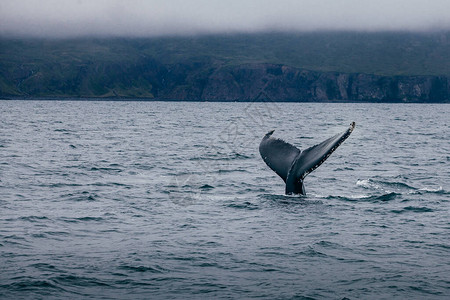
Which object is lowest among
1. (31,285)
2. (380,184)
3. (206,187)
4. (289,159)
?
(206,187)

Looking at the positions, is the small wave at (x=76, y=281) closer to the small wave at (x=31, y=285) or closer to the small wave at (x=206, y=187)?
the small wave at (x=31, y=285)

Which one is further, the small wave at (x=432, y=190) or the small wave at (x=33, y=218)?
the small wave at (x=432, y=190)

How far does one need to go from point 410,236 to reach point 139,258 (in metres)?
5.47

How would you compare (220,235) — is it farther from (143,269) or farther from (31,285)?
(31,285)

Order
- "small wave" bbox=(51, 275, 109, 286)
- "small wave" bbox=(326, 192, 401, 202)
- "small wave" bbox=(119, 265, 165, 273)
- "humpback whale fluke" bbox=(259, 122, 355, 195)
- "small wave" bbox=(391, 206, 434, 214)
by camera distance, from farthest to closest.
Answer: "small wave" bbox=(326, 192, 401, 202) → "small wave" bbox=(391, 206, 434, 214) → "humpback whale fluke" bbox=(259, 122, 355, 195) → "small wave" bbox=(119, 265, 165, 273) → "small wave" bbox=(51, 275, 109, 286)

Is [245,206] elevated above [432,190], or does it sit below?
below

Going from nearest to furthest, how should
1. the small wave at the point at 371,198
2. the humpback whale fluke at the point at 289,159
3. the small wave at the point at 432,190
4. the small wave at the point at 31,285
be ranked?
1. the small wave at the point at 31,285
2. the humpback whale fluke at the point at 289,159
3. the small wave at the point at 371,198
4. the small wave at the point at 432,190

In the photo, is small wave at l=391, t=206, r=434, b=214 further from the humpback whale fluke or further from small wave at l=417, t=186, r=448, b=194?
small wave at l=417, t=186, r=448, b=194

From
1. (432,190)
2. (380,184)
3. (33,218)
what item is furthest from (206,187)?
(432,190)

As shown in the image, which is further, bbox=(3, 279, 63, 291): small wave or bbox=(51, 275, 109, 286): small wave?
bbox=(51, 275, 109, 286): small wave

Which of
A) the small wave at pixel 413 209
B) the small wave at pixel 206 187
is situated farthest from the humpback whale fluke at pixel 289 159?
the small wave at pixel 206 187

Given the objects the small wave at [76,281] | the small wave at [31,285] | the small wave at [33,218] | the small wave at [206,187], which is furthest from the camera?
the small wave at [206,187]

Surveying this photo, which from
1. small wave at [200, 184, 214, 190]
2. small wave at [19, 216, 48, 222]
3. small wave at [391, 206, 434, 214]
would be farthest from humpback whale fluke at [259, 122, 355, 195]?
small wave at [200, 184, 214, 190]

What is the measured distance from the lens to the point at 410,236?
39.2ft
